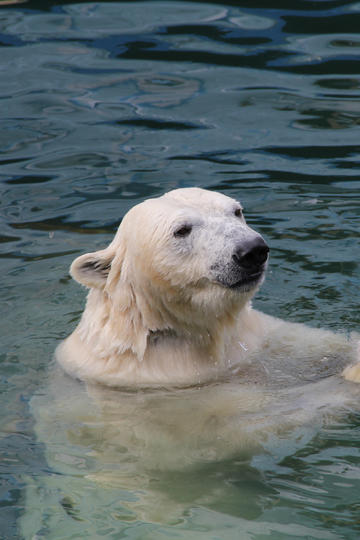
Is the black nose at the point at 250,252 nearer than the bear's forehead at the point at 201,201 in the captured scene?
Yes

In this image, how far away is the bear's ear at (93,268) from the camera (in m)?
5.05

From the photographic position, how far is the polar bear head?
4602 millimetres

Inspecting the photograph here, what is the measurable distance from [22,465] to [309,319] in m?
2.27

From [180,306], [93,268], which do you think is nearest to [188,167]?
[93,268]

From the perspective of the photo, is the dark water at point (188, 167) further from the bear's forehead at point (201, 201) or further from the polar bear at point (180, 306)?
the bear's forehead at point (201, 201)

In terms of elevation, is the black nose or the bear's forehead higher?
the bear's forehead

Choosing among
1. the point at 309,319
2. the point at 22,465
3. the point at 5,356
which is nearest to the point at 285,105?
the point at 309,319

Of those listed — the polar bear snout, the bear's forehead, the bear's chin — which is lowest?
the bear's chin

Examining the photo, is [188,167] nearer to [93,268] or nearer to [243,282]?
[93,268]

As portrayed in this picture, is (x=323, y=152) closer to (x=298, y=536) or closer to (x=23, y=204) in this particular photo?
(x=23, y=204)

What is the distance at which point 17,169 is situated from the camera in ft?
28.6

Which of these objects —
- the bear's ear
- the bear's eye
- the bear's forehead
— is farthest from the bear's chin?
the bear's ear

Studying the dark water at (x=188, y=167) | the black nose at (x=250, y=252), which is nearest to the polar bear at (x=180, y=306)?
the black nose at (x=250, y=252)

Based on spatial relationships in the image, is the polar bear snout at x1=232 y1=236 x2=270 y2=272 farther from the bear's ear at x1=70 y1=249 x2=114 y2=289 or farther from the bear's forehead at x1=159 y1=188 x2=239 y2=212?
the bear's ear at x1=70 y1=249 x2=114 y2=289
